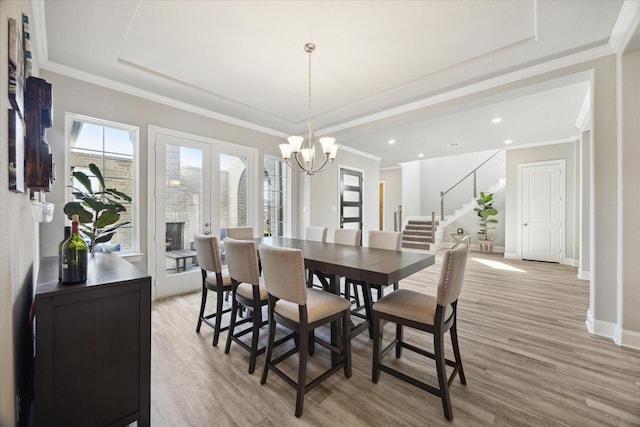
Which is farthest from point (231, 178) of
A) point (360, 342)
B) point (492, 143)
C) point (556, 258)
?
point (556, 258)

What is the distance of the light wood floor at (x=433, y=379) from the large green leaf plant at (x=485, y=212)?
491 centimetres

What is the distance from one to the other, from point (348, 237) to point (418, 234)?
6.26 m

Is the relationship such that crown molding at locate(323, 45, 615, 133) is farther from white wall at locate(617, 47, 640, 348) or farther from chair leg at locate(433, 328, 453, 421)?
chair leg at locate(433, 328, 453, 421)

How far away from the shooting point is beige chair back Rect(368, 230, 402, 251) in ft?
9.48

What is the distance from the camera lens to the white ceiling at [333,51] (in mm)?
2045

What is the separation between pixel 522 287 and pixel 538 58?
3266 millimetres

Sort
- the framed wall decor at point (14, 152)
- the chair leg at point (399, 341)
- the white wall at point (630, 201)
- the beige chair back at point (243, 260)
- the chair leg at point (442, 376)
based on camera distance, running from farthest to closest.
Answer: the white wall at point (630, 201), the chair leg at point (399, 341), the beige chair back at point (243, 260), the chair leg at point (442, 376), the framed wall decor at point (14, 152)

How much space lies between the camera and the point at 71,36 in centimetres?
233

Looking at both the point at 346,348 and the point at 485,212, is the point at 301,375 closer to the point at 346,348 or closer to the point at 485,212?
the point at 346,348

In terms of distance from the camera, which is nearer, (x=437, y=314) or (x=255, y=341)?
(x=437, y=314)

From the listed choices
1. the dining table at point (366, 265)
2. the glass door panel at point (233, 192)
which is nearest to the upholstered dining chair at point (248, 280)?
the dining table at point (366, 265)

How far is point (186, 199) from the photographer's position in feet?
12.5

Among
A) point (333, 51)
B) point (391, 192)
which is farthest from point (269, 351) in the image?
point (391, 192)

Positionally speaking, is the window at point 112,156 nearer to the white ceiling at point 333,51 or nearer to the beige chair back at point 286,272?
the white ceiling at point 333,51
